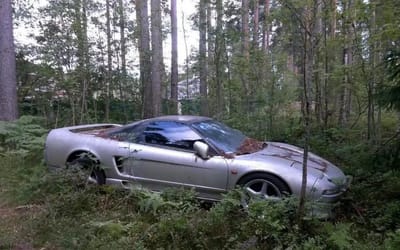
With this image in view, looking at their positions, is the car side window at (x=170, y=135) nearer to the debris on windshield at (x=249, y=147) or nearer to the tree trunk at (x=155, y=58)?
the debris on windshield at (x=249, y=147)

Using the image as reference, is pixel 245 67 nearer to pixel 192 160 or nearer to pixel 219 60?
pixel 219 60

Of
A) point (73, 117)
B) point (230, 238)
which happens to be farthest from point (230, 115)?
point (230, 238)

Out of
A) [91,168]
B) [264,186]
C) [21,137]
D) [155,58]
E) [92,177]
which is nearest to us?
[264,186]

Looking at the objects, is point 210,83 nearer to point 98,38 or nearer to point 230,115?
point 230,115

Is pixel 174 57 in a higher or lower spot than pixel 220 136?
higher

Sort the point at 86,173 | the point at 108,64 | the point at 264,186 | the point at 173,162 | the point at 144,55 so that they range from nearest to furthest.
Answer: the point at 264,186 < the point at 173,162 < the point at 86,173 < the point at 108,64 < the point at 144,55

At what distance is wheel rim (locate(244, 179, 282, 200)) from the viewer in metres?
4.90

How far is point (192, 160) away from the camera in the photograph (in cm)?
536

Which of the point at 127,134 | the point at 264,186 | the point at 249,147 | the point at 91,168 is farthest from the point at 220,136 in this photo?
the point at 91,168

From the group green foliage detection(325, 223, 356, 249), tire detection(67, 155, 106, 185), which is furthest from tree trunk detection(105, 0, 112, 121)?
green foliage detection(325, 223, 356, 249)

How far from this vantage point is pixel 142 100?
13969mm

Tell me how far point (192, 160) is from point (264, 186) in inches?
41.5

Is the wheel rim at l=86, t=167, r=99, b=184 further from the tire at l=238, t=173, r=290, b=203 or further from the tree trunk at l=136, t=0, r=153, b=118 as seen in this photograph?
the tree trunk at l=136, t=0, r=153, b=118

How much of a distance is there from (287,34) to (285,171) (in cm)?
603
